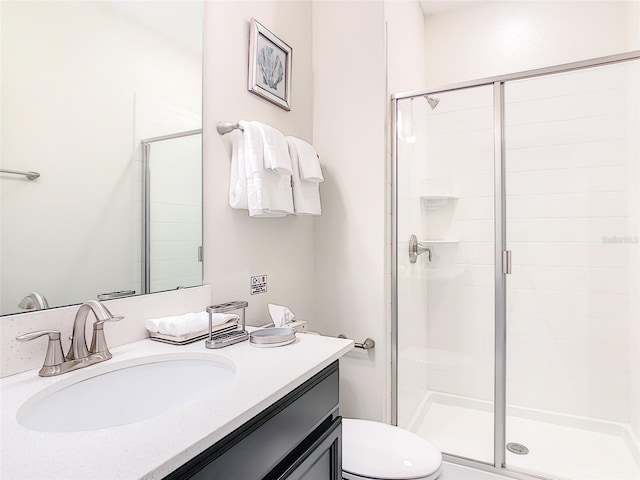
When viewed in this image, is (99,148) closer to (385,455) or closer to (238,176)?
(238,176)

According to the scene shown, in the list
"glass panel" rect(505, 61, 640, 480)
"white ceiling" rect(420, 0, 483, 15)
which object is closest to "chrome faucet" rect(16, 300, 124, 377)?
"glass panel" rect(505, 61, 640, 480)

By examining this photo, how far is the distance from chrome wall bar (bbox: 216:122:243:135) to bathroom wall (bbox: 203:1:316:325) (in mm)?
19

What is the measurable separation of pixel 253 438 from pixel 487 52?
2698 millimetres

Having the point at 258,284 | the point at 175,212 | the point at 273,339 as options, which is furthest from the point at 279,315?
the point at 175,212

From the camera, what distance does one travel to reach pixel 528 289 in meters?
2.12

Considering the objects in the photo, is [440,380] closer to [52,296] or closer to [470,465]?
[470,465]

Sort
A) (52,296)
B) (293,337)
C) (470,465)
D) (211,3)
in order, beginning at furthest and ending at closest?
(470,465) < (211,3) < (293,337) < (52,296)

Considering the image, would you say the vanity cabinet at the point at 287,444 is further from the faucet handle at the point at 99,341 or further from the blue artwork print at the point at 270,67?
the blue artwork print at the point at 270,67

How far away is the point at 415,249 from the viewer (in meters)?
2.12

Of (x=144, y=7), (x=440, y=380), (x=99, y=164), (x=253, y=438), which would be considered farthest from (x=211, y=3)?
(x=440, y=380)

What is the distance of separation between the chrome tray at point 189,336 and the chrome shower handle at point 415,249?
1.19 metres

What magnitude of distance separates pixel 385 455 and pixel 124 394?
2.83 feet

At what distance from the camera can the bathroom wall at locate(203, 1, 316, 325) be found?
54.1 inches

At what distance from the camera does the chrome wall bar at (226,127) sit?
1.38 metres
